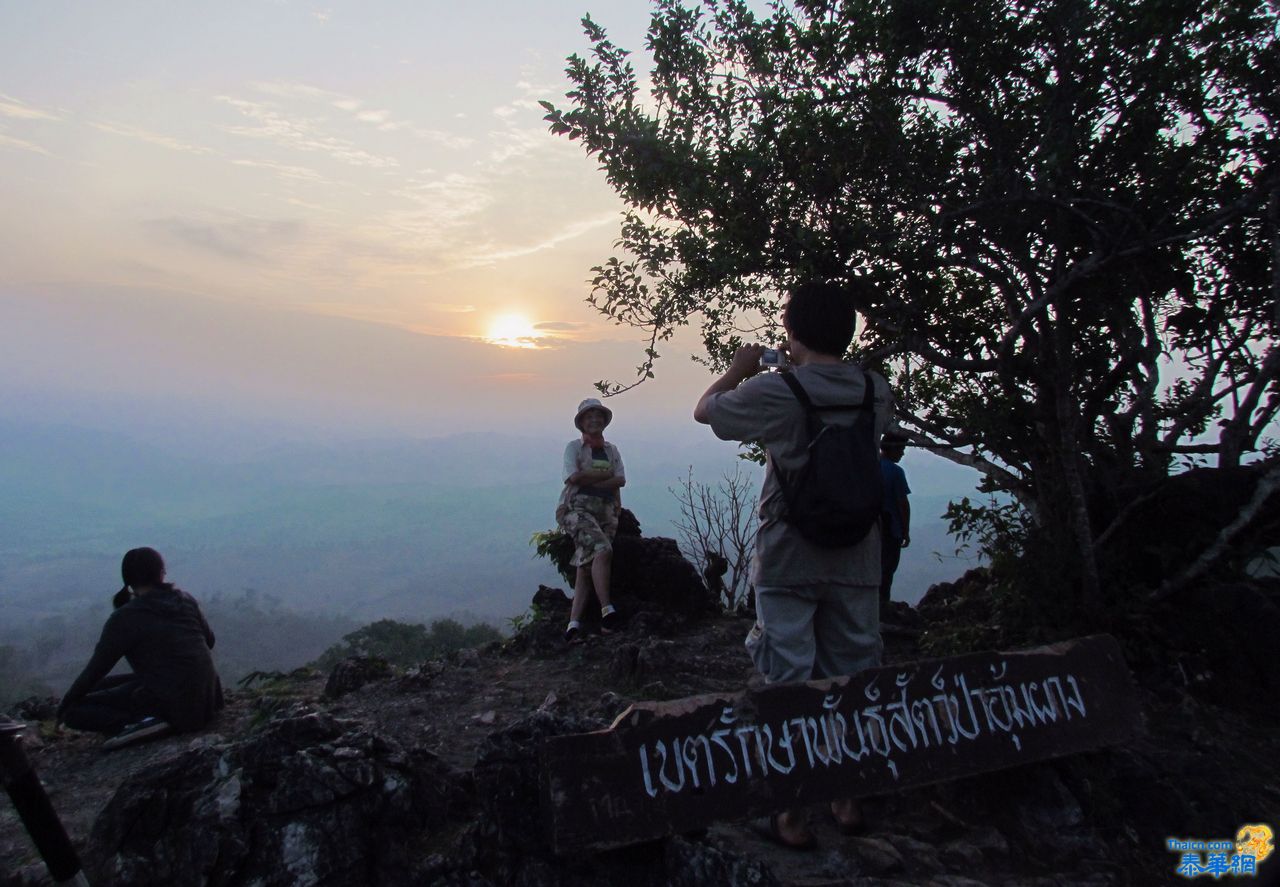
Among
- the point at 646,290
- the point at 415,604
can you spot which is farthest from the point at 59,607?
the point at 646,290

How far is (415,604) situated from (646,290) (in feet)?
456

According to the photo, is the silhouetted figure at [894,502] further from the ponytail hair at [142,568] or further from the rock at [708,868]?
the ponytail hair at [142,568]

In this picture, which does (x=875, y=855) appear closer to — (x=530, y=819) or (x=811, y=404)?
(x=530, y=819)

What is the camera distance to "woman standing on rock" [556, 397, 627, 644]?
7.86 m

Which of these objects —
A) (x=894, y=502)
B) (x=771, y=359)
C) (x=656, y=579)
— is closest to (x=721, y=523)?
(x=656, y=579)

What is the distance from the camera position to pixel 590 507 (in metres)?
7.99

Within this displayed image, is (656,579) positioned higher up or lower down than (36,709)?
higher up

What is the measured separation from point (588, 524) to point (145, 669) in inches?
147

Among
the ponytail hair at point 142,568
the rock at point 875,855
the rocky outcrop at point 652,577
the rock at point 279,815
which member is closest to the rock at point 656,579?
the rocky outcrop at point 652,577

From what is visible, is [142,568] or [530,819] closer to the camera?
[530,819]

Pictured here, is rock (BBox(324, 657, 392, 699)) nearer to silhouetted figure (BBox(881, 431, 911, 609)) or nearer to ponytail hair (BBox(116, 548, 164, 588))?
ponytail hair (BBox(116, 548, 164, 588))

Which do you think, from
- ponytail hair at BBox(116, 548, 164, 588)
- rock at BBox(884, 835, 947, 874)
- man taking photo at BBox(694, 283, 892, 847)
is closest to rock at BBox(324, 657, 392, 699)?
ponytail hair at BBox(116, 548, 164, 588)

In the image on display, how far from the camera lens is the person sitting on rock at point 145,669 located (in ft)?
20.8

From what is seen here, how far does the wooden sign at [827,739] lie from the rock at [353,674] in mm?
4753
